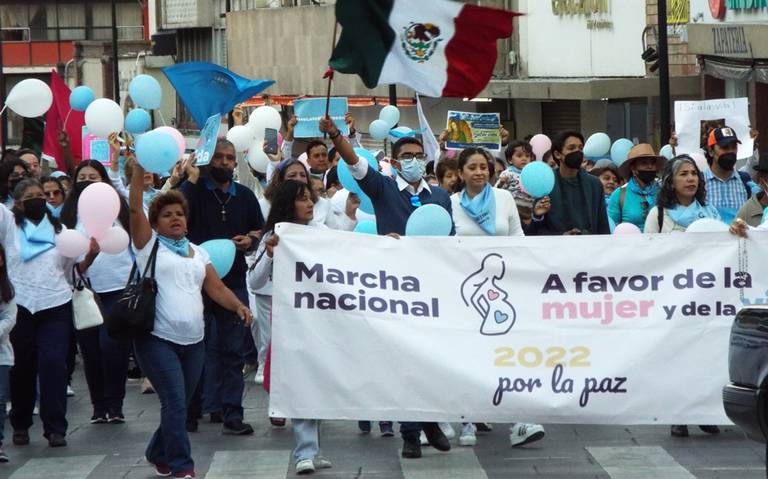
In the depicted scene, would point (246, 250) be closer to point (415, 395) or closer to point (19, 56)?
point (415, 395)

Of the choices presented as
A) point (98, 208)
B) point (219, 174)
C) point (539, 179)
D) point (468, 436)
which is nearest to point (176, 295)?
point (98, 208)

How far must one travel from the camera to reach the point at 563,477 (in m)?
9.91

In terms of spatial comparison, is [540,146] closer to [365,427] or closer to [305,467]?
[365,427]

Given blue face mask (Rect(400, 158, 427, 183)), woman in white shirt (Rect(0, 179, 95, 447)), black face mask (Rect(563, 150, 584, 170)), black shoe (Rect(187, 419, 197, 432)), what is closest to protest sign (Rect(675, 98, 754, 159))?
black face mask (Rect(563, 150, 584, 170))

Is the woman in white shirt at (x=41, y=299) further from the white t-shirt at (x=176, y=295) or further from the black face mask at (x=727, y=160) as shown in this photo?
the black face mask at (x=727, y=160)

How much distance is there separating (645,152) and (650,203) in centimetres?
43

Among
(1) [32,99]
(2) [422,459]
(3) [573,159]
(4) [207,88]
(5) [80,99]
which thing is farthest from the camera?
(5) [80,99]

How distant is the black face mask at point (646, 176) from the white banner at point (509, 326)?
232cm

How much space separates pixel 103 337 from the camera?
1278 centimetres

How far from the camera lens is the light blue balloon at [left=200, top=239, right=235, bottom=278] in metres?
11.4

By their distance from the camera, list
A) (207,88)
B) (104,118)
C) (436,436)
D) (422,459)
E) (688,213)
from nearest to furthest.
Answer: (422,459)
(436,436)
(688,213)
(207,88)
(104,118)

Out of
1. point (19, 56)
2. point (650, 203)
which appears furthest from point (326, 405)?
point (19, 56)

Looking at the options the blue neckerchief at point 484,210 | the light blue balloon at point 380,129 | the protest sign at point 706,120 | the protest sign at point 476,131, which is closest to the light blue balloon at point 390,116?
the light blue balloon at point 380,129

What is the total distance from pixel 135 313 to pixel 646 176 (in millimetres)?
4357
